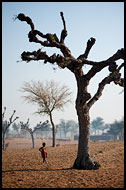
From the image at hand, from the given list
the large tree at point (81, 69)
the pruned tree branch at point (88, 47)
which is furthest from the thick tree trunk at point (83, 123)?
the pruned tree branch at point (88, 47)

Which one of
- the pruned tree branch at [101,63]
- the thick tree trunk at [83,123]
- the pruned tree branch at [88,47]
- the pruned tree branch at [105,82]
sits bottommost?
the thick tree trunk at [83,123]

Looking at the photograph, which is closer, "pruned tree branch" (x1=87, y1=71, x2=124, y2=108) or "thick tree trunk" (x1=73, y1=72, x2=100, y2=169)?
"thick tree trunk" (x1=73, y1=72, x2=100, y2=169)

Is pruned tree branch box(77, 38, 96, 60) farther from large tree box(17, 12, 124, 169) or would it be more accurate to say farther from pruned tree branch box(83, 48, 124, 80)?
pruned tree branch box(83, 48, 124, 80)

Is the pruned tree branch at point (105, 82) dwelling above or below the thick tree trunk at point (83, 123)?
above

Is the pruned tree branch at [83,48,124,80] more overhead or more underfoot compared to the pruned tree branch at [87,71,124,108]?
more overhead

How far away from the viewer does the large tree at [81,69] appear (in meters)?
10.4

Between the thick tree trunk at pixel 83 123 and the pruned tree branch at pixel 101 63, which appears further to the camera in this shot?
the pruned tree branch at pixel 101 63

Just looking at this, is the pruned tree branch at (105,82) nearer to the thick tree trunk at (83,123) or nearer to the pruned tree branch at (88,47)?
the thick tree trunk at (83,123)

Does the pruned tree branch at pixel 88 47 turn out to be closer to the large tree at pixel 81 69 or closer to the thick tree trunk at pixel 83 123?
the large tree at pixel 81 69

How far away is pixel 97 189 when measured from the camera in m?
7.24

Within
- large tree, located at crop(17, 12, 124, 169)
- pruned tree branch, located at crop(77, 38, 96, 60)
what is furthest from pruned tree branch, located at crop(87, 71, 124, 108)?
pruned tree branch, located at crop(77, 38, 96, 60)

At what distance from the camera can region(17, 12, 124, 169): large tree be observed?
1037 centimetres

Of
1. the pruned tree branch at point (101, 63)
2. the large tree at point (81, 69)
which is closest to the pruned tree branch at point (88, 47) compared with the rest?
the large tree at point (81, 69)

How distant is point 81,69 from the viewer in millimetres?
11172
